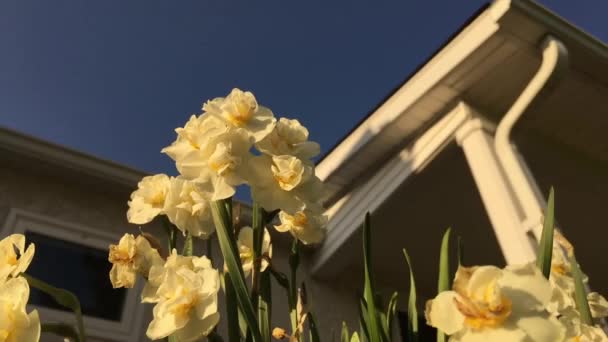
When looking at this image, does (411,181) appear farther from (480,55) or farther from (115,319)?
(115,319)

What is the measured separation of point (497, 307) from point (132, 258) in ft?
1.79

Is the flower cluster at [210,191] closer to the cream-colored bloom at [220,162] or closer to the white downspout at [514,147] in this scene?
the cream-colored bloom at [220,162]

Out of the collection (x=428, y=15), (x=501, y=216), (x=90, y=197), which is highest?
(x=428, y=15)

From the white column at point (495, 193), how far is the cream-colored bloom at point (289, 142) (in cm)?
165

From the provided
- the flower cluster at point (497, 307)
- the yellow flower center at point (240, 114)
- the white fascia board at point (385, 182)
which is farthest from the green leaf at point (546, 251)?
the white fascia board at point (385, 182)

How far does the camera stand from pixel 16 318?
1.84ft

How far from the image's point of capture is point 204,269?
65 centimetres

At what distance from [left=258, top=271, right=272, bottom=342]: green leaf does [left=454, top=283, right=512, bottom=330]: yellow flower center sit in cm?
40

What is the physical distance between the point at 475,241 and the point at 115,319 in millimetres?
2491

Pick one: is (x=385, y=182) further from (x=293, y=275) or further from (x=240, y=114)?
(x=240, y=114)

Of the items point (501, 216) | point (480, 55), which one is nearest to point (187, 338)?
point (501, 216)

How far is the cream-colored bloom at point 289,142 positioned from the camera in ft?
2.37

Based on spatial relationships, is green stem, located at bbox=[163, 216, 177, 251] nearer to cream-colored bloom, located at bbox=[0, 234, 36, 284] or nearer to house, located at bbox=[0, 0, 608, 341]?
cream-colored bloom, located at bbox=[0, 234, 36, 284]

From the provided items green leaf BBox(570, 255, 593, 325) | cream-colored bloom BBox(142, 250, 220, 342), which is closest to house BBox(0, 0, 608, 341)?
green leaf BBox(570, 255, 593, 325)
